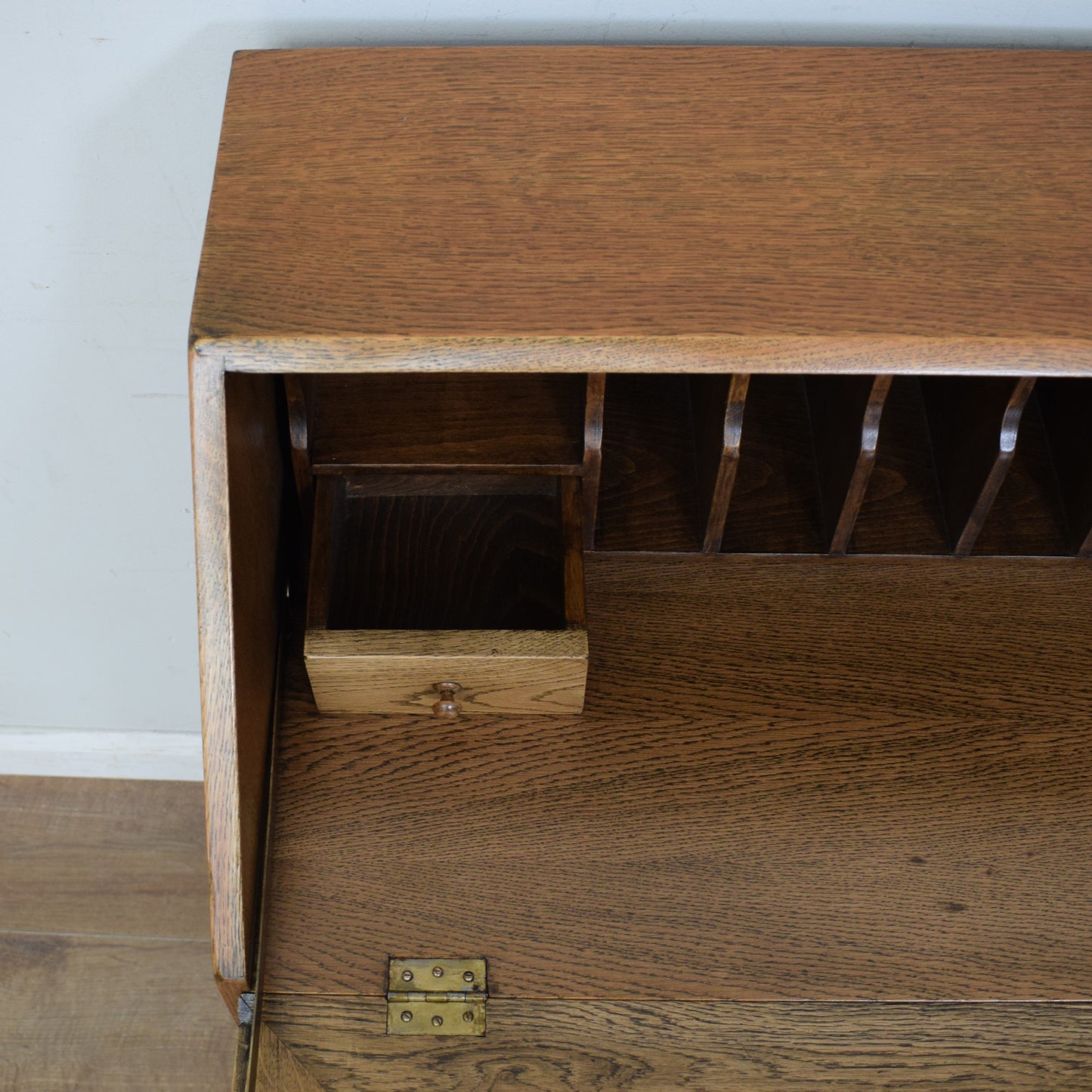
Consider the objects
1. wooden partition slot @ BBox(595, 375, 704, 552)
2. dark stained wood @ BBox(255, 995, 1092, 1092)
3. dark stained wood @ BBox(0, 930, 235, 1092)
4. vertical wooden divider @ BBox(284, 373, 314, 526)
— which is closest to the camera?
dark stained wood @ BBox(255, 995, 1092, 1092)

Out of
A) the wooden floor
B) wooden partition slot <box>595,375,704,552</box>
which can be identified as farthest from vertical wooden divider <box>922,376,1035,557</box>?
the wooden floor

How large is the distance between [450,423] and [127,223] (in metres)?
0.40

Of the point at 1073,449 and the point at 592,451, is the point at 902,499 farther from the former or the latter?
the point at 592,451

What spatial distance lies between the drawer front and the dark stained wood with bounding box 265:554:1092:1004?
0.04 m

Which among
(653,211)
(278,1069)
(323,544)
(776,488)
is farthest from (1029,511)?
(278,1069)

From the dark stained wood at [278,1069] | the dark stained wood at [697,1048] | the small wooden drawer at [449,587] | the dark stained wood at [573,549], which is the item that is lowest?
the dark stained wood at [278,1069]

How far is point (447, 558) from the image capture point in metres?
0.93

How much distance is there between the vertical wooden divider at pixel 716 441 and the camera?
824 mm

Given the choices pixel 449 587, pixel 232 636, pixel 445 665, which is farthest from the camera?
pixel 449 587

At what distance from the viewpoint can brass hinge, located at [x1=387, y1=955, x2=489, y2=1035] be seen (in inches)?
30.0

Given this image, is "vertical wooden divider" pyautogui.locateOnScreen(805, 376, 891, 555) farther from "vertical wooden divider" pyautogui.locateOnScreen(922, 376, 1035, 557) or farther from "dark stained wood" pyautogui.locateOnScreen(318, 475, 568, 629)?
"dark stained wood" pyautogui.locateOnScreen(318, 475, 568, 629)

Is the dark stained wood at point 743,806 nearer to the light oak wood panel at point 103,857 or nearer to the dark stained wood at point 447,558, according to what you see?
the dark stained wood at point 447,558

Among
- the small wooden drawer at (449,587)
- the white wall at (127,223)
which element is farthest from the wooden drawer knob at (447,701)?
the white wall at (127,223)

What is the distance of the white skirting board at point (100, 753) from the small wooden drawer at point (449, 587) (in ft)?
3.18
